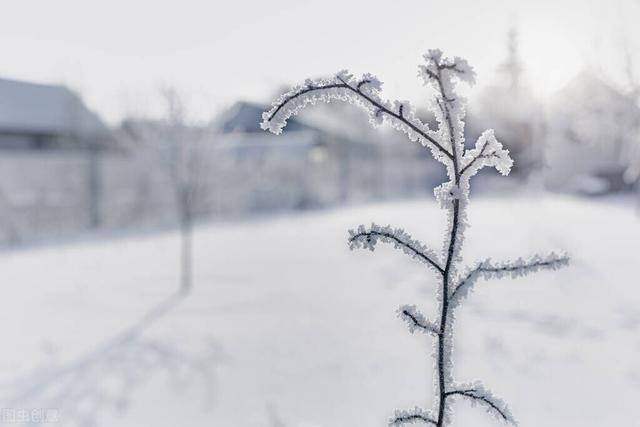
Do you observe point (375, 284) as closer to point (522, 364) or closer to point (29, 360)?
point (522, 364)

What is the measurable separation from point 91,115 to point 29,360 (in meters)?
13.0

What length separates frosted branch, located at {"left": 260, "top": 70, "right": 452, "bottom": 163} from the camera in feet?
3.95

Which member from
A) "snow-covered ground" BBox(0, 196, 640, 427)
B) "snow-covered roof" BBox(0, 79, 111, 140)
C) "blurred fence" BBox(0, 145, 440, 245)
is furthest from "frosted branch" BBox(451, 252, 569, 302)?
"snow-covered roof" BBox(0, 79, 111, 140)

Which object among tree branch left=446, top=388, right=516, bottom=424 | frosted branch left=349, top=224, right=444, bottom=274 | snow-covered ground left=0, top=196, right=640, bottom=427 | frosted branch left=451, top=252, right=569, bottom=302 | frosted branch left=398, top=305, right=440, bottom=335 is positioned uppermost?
frosted branch left=349, top=224, right=444, bottom=274

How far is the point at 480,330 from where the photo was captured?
4867mm

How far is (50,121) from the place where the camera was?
15828 mm

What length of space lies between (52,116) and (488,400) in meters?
17.9

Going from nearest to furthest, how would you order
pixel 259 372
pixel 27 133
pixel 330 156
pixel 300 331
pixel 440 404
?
1. pixel 440 404
2. pixel 259 372
3. pixel 300 331
4. pixel 27 133
5. pixel 330 156

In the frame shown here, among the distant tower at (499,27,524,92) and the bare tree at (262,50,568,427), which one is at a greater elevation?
the distant tower at (499,27,524,92)

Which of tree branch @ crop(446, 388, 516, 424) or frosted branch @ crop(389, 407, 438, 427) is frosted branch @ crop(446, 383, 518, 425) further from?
frosted branch @ crop(389, 407, 438, 427)

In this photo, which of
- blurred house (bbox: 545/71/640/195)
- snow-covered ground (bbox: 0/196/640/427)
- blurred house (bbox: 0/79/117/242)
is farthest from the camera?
blurred house (bbox: 545/71/640/195)

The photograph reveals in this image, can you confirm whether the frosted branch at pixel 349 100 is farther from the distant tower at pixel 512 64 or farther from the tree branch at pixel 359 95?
the distant tower at pixel 512 64

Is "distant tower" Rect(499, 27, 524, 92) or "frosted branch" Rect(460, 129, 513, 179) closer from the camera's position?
"frosted branch" Rect(460, 129, 513, 179)

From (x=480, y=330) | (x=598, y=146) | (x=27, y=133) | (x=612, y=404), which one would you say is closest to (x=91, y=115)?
(x=27, y=133)
